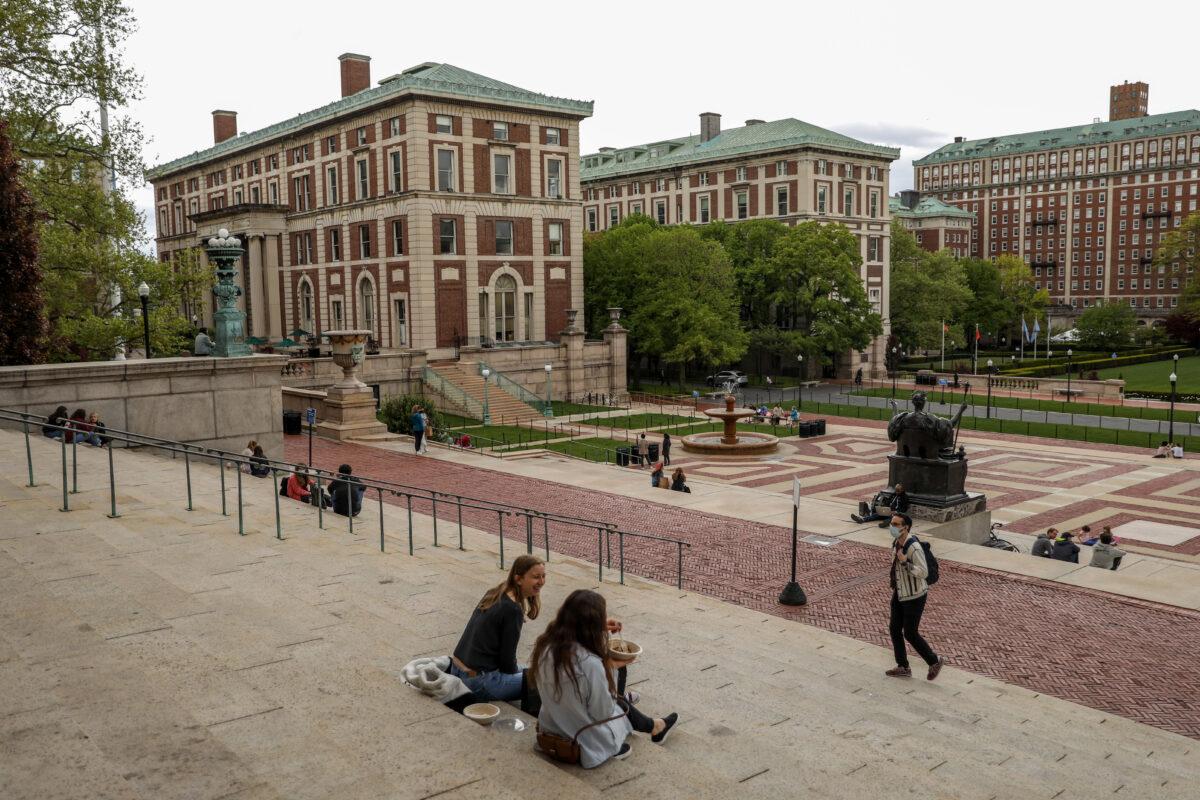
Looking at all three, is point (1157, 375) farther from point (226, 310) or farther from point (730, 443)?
point (226, 310)

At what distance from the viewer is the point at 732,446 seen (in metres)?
38.2

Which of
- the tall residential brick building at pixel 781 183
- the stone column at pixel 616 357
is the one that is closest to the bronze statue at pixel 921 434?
the stone column at pixel 616 357

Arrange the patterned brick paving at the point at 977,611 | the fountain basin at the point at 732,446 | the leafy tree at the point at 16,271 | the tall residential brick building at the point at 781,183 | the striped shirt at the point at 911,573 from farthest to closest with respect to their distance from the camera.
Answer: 1. the tall residential brick building at the point at 781,183
2. the fountain basin at the point at 732,446
3. the leafy tree at the point at 16,271
4. the patterned brick paving at the point at 977,611
5. the striped shirt at the point at 911,573

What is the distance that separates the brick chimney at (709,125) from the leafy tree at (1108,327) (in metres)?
47.9

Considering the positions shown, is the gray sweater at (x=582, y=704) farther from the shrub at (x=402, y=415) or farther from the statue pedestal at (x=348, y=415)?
the shrub at (x=402, y=415)

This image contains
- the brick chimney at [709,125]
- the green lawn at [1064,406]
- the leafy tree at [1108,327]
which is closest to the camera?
the green lawn at [1064,406]

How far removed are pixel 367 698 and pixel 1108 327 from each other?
366 feet

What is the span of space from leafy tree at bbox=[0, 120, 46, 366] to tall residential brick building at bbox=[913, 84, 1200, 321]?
471ft

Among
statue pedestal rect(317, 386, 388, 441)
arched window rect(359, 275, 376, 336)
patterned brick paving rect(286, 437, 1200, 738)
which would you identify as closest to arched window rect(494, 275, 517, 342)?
arched window rect(359, 275, 376, 336)

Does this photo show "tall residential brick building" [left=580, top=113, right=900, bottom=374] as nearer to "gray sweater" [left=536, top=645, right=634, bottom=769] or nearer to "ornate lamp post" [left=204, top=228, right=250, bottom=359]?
"ornate lamp post" [left=204, top=228, right=250, bottom=359]

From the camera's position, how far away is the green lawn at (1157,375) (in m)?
71.0

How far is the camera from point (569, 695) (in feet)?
21.6

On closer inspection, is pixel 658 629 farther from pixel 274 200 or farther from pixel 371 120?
pixel 274 200

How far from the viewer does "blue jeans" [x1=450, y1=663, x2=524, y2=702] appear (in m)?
7.68
